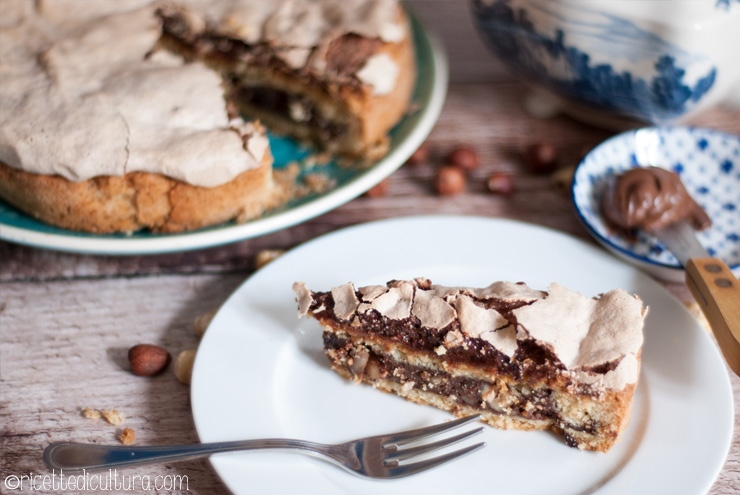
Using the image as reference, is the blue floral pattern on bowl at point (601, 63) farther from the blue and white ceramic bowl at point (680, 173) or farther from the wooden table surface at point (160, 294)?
the wooden table surface at point (160, 294)

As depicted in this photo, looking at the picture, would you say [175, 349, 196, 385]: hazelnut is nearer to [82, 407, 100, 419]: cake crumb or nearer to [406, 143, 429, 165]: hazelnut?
[82, 407, 100, 419]: cake crumb

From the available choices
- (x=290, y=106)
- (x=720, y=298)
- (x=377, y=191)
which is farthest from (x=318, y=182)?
(x=720, y=298)

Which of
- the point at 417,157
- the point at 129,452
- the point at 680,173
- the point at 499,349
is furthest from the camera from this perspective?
the point at 417,157

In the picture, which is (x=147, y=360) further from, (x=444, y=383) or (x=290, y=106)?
(x=290, y=106)

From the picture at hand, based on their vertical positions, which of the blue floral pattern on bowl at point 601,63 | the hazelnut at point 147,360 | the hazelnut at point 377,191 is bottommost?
the hazelnut at point 147,360

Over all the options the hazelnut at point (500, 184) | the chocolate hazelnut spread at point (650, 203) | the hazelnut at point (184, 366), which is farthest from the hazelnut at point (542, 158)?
the hazelnut at point (184, 366)

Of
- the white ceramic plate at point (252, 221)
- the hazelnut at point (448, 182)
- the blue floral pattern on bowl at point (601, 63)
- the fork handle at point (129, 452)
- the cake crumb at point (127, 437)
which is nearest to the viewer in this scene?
the fork handle at point (129, 452)
